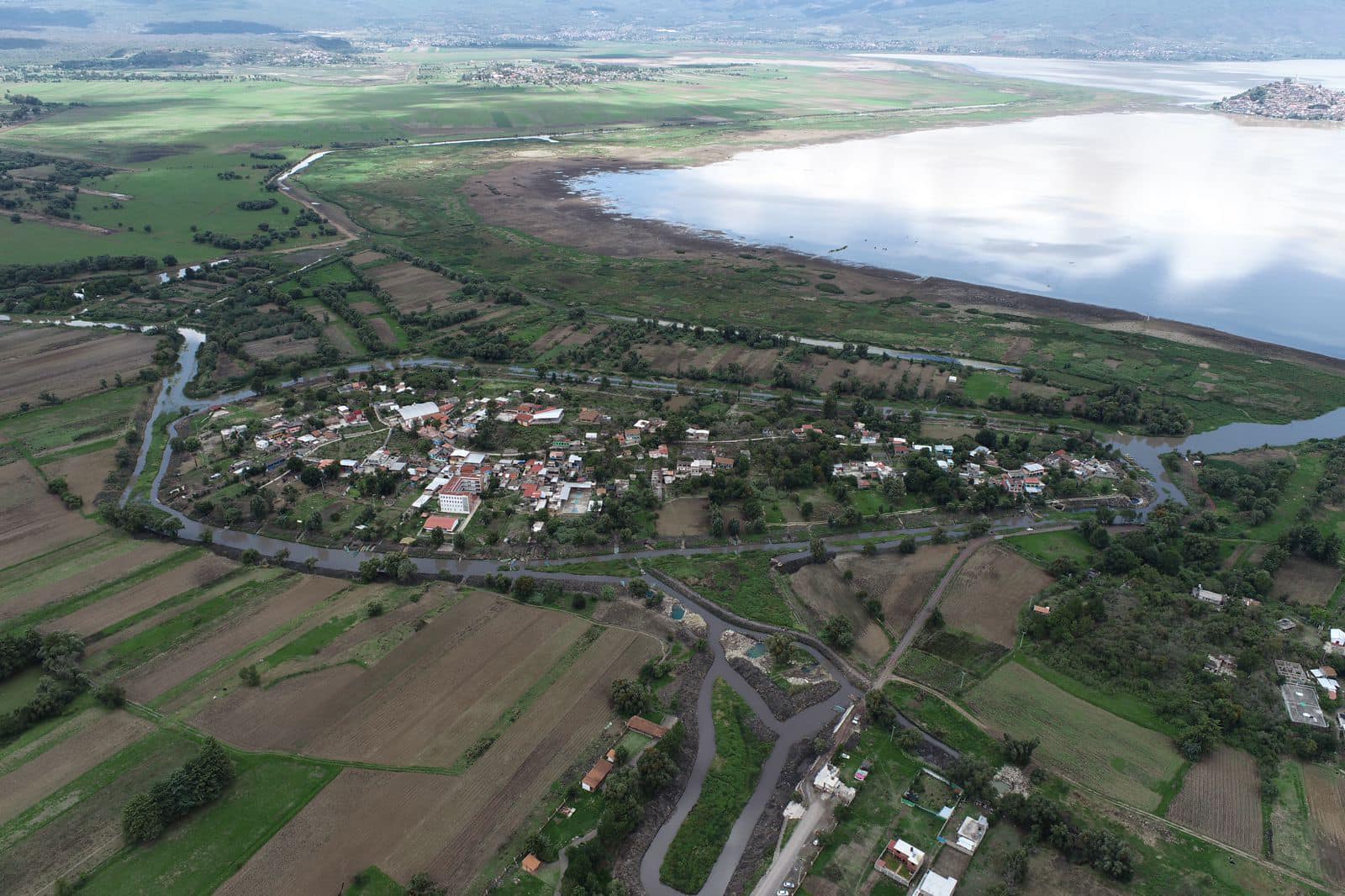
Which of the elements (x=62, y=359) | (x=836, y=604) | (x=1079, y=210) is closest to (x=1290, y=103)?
(x=1079, y=210)

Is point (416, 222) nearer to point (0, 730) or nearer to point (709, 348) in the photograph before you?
point (709, 348)

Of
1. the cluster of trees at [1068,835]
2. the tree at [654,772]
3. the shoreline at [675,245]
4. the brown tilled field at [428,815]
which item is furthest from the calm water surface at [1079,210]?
the brown tilled field at [428,815]

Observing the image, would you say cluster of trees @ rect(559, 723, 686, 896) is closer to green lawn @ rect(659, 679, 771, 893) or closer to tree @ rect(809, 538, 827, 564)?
green lawn @ rect(659, 679, 771, 893)

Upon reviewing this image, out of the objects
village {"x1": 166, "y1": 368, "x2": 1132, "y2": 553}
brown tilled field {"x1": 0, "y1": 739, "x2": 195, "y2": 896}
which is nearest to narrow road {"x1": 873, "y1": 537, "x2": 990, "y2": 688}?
village {"x1": 166, "y1": 368, "x2": 1132, "y2": 553}

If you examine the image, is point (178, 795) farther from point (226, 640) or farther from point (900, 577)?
point (900, 577)

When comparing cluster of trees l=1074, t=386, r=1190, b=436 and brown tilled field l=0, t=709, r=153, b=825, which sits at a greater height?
cluster of trees l=1074, t=386, r=1190, b=436

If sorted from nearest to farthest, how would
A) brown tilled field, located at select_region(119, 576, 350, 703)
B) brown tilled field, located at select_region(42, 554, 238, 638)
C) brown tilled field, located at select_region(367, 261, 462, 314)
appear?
brown tilled field, located at select_region(119, 576, 350, 703)
brown tilled field, located at select_region(42, 554, 238, 638)
brown tilled field, located at select_region(367, 261, 462, 314)
